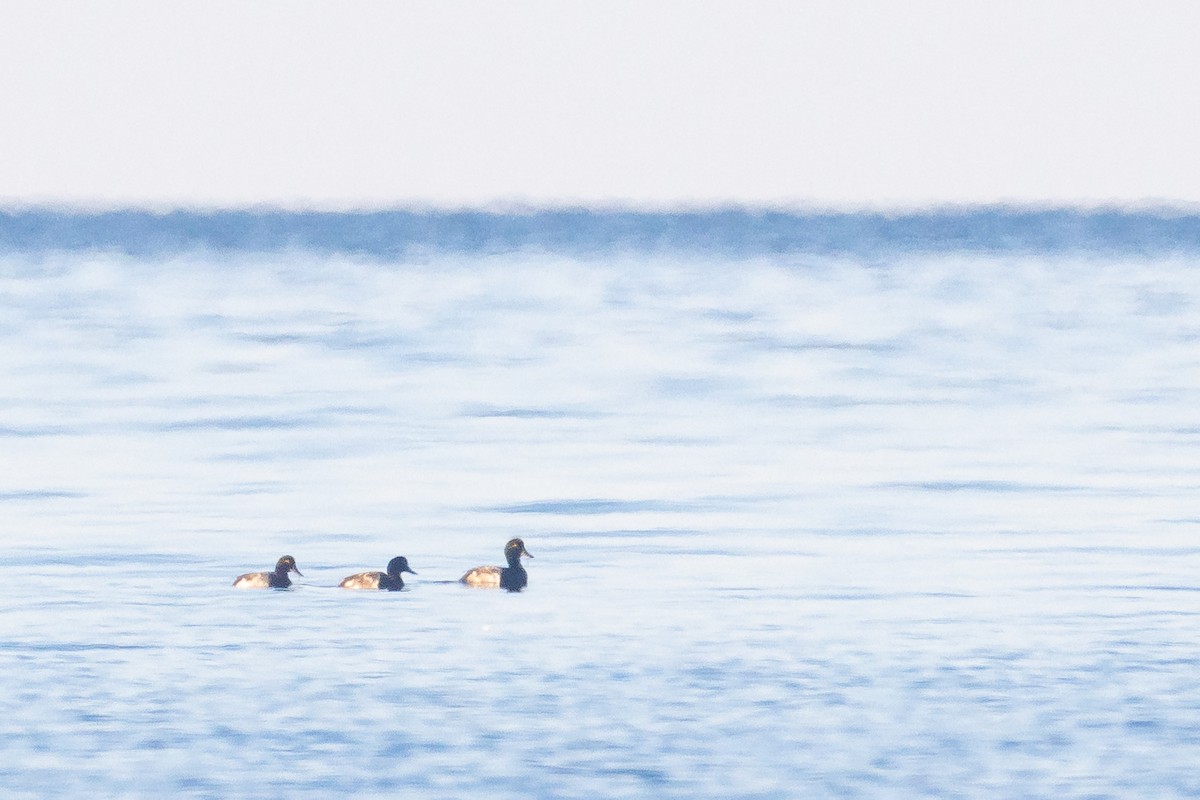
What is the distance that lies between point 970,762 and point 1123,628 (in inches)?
115

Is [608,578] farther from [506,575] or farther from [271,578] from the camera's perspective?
[271,578]

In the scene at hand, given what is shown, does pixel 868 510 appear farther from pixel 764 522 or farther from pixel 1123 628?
pixel 1123 628

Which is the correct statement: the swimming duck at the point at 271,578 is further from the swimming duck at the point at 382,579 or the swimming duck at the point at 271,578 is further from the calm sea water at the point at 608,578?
the swimming duck at the point at 382,579

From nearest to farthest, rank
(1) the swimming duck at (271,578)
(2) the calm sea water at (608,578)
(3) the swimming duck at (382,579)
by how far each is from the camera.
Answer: (2) the calm sea water at (608,578)
(1) the swimming duck at (271,578)
(3) the swimming duck at (382,579)

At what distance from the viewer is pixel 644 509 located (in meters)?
20.2

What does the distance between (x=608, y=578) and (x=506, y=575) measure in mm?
769

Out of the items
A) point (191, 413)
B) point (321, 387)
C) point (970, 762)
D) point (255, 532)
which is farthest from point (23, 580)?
point (321, 387)

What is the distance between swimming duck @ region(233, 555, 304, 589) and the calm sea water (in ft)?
0.52

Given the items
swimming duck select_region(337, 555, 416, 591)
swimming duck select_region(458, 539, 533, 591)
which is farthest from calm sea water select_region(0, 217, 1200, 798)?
swimming duck select_region(337, 555, 416, 591)

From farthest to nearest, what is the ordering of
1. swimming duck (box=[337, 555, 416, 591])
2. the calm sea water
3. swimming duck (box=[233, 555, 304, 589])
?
swimming duck (box=[337, 555, 416, 591]), swimming duck (box=[233, 555, 304, 589]), the calm sea water

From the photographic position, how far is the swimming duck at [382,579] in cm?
1658

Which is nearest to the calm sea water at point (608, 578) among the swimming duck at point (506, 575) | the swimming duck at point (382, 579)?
the swimming duck at point (506, 575)

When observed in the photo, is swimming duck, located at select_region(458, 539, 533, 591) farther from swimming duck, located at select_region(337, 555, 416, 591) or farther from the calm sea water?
swimming duck, located at select_region(337, 555, 416, 591)

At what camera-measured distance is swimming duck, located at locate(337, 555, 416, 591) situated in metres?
16.6
